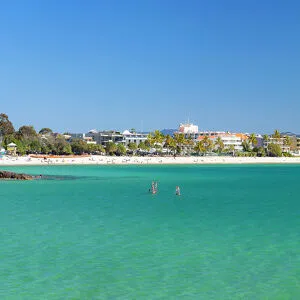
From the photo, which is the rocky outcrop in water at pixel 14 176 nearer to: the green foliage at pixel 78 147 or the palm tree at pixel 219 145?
the green foliage at pixel 78 147

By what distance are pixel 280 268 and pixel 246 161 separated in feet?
445

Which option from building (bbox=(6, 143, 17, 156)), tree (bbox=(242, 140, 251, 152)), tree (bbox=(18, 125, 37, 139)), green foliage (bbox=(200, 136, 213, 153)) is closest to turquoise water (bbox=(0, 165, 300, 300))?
building (bbox=(6, 143, 17, 156))

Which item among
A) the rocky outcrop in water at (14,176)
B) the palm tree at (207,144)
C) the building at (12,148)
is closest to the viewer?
the rocky outcrop in water at (14,176)

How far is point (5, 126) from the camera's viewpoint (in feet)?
487

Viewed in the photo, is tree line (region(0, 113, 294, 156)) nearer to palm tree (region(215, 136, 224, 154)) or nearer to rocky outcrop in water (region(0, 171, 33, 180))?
palm tree (region(215, 136, 224, 154))

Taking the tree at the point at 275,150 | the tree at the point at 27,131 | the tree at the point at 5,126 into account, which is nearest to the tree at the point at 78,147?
the tree at the point at 27,131

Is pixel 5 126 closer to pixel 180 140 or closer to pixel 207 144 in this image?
pixel 180 140

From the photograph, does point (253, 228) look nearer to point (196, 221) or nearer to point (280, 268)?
point (196, 221)

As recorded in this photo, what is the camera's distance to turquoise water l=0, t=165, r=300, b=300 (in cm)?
1769

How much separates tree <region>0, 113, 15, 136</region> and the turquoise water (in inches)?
4323

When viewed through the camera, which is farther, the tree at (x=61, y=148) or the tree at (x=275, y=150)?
the tree at (x=275, y=150)

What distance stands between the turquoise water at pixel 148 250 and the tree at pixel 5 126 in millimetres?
109812

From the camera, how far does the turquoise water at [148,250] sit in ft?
58.0

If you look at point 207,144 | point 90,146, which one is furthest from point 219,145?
point 90,146
